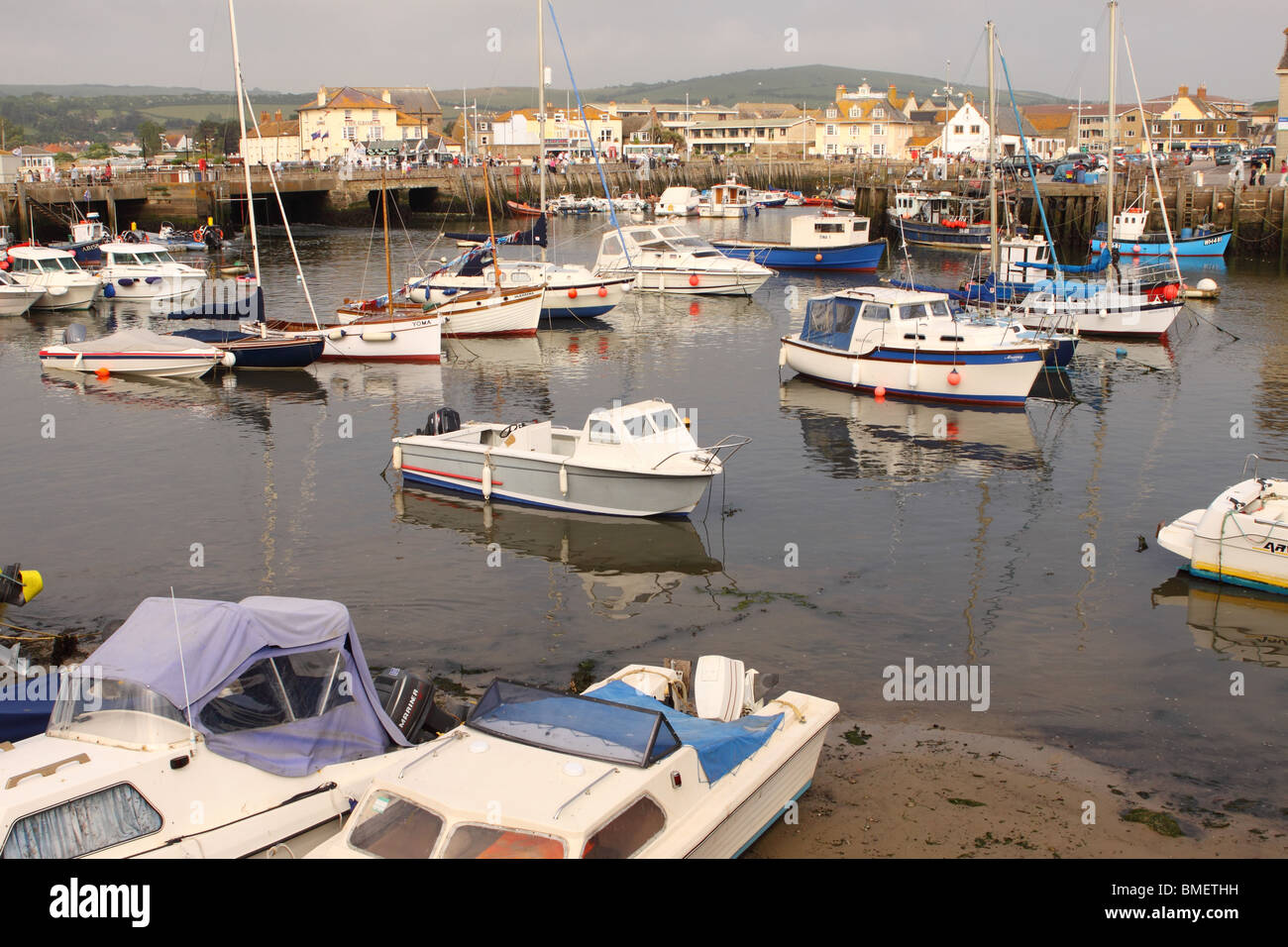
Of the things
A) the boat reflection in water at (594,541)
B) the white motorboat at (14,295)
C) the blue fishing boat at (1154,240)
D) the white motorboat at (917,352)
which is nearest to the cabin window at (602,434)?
the boat reflection in water at (594,541)

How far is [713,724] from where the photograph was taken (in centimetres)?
968

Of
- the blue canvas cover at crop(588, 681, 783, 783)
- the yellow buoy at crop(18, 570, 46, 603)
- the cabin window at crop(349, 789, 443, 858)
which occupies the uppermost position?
the cabin window at crop(349, 789, 443, 858)

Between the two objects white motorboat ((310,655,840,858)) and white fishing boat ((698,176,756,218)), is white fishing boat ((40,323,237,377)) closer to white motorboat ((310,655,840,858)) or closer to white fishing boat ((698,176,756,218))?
white motorboat ((310,655,840,858))

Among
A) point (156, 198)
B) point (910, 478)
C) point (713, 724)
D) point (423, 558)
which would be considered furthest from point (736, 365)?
point (156, 198)

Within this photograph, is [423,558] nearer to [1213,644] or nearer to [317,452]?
[317,452]

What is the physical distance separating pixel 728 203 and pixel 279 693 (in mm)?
90107

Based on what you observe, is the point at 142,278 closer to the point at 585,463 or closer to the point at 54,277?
the point at 54,277

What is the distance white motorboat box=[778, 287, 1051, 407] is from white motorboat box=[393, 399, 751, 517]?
32.2 feet

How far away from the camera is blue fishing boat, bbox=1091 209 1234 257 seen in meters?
55.0

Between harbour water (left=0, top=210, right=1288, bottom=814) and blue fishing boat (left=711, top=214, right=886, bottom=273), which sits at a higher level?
blue fishing boat (left=711, top=214, right=886, bottom=273)

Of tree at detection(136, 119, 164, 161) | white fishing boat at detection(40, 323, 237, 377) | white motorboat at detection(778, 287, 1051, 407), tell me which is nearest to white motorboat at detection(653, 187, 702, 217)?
white fishing boat at detection(40, 323, 237, 377)

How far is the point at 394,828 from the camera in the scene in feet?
25.6

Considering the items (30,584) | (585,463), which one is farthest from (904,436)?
(30,584)
